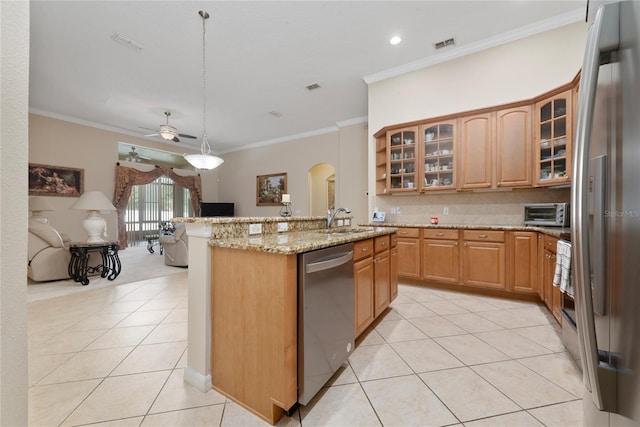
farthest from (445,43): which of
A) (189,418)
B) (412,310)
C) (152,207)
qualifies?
(152,207)

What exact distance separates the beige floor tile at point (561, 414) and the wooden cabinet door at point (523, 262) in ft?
5.73

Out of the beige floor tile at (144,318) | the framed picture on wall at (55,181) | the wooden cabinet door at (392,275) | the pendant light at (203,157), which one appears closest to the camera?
the beige floor tile at (144,318)

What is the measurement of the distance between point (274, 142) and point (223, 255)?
691 centimetres

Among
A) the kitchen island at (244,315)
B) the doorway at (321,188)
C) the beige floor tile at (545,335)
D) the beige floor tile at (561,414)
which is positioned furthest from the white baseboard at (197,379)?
the doorway at (321,188)

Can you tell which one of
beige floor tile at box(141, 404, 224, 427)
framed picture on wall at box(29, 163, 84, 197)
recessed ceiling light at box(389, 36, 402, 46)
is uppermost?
recessed ceiling light at box(389, 36, 402, 46)

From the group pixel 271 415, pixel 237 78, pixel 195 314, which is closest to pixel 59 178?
pixel 237 78

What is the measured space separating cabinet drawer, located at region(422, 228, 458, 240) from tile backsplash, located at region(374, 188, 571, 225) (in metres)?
0.58

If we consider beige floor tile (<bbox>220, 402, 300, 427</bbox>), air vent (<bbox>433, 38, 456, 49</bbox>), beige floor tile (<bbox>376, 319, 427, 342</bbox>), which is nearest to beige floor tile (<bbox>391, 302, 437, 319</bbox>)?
beige floor tile (<bbox>376, 319, 427, 342</bbox>)

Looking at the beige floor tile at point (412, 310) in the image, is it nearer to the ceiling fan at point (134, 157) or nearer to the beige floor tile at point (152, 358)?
the beige floor tile at point (152, 358)

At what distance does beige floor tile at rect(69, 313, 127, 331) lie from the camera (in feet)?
8.00

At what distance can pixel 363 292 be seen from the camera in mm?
2041

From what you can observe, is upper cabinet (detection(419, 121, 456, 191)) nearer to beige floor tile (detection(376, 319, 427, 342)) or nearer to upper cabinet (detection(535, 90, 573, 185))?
upper cabinet (detection(535, 90, 573, 185))

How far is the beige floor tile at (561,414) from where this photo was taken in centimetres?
133

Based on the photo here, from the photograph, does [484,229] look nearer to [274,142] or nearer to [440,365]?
[440,365]
